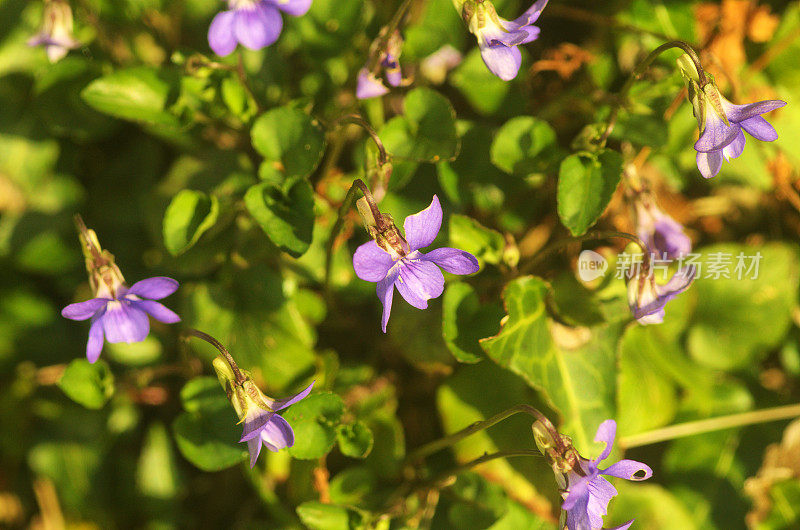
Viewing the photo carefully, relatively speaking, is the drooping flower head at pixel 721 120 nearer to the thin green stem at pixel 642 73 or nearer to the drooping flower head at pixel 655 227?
the thin green stem at pixel 642 73

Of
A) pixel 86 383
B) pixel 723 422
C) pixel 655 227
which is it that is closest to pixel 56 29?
pixel 86 383

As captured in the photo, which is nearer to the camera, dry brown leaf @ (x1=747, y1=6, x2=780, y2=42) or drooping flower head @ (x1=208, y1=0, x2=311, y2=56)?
drooping flower head @ (x1=208, y1=0, x2=311, y2=56)

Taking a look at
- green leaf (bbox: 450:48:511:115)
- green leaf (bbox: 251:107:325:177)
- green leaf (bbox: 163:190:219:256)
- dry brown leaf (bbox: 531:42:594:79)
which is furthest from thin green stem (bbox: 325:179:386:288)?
dry brown leaf (bbox: 531:42:594:79)

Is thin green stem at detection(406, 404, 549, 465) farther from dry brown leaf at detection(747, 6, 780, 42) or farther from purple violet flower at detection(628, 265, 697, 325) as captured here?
dry brown leaf at detection(747, 6, 780, 42)

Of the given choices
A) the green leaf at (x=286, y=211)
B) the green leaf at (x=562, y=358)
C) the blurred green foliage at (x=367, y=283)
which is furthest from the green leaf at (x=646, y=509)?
the green leaf at (x=286, y=211)

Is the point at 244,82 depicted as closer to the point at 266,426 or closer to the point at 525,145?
the point at 525,145
